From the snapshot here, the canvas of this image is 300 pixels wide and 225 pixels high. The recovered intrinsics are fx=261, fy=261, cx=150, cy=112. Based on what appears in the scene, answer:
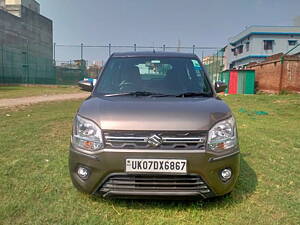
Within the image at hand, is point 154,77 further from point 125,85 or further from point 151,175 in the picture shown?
point 151,175

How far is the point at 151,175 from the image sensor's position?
2.34 metres

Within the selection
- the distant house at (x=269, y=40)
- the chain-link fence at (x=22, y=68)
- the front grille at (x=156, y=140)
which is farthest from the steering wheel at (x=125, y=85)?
the distant house at (x=269, y=40)

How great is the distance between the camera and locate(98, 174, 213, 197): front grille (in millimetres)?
2367

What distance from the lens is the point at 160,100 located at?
276cm

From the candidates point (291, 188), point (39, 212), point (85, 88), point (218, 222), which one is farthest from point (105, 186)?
point (291, 188)

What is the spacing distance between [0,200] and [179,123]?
2.03 m

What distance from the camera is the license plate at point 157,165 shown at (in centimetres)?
230

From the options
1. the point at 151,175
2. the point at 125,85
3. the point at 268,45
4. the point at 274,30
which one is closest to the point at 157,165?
the point at 151,175

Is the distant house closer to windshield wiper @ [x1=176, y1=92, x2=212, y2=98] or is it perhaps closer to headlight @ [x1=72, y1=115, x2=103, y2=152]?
windshield wiper @ [x1=176, y1=92, x2=212, y2=98]

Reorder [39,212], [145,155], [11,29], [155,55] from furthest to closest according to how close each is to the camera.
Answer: [11,29] < [155,55] < [39,212] < [145,155]

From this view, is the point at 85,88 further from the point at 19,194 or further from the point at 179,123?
the point at 179,123

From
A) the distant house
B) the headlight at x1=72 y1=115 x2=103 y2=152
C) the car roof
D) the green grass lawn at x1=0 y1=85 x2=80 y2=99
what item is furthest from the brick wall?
the distant house

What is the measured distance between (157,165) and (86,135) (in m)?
0.72

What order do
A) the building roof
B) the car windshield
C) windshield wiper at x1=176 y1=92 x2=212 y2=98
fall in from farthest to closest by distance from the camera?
1. the building roof
2. the car windshield
3. windshield wiper at x1=176 y1=92 x2=212 y2=98
